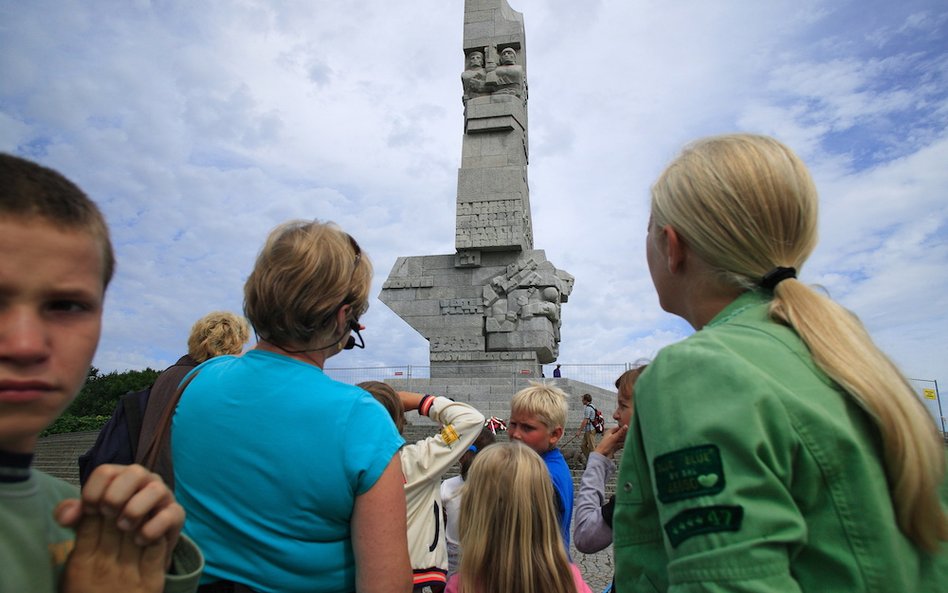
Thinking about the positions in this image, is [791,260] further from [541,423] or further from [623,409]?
[541,423]

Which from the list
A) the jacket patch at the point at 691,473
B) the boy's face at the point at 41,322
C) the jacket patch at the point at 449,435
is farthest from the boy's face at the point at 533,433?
the boy's face at the point at 41,322

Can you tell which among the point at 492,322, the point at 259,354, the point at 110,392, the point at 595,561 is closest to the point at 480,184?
the point at 492,322

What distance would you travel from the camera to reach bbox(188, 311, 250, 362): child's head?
9.93 ft

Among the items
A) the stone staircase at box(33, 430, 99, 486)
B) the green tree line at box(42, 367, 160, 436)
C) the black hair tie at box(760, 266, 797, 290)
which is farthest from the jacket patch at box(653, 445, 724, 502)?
the green tree line at box(42, 367, 160, 436)

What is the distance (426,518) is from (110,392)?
28.5 m

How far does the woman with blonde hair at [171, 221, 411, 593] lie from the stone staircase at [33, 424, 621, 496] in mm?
6331

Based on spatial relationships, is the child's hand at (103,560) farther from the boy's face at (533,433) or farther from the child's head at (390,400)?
the boy's face at (533,433)

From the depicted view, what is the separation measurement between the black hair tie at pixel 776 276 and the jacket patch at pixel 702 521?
49cm

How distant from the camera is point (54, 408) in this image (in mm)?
799

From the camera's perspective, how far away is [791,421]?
984 millimetres

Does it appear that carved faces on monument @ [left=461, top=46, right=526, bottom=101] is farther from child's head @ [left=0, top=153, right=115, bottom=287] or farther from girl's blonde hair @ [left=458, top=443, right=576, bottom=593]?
child's head @ [left=0, top=153, right=115, bottom=287]

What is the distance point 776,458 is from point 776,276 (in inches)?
15.9

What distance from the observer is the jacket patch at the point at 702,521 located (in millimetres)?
927

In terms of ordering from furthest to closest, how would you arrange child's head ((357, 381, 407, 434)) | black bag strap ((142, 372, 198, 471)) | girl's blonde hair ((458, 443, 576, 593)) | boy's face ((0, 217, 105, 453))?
child's head ((357, 381, 407, 434)), girl's blonde hair ((458, 443, 576, 593)), black bag strap ((142, 372, 198, 471)), boy's face ((0, 217, 105, 453))
